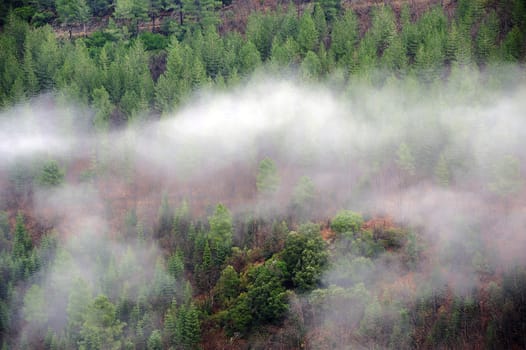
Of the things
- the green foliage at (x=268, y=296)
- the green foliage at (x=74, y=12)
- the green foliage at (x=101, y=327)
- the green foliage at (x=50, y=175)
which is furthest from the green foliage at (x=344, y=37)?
the green foliage at (x=101, y=327)

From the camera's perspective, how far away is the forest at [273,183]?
101 meters

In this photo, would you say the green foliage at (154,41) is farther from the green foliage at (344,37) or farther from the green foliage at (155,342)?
the green foliage at (155,342)

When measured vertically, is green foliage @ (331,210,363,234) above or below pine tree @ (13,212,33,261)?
above

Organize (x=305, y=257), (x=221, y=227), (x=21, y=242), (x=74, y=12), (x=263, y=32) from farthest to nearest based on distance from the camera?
(x=74, y=12)
(x=263, y=32)
(x=21, y=242)
(x=221, y=227)
(x=305, y=257)

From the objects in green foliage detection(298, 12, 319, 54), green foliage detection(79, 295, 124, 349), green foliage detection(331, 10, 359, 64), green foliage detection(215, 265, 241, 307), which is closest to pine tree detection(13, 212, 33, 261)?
green foliage detection(79, 295, 124, 349)

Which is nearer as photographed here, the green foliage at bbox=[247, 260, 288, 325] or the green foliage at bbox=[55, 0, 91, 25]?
the green foliage at bbox=[247, 260, 288, 325]

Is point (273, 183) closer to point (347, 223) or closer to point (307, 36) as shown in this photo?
point (347, 223)

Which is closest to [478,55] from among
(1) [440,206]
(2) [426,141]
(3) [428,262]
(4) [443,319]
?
(2) [426,141]

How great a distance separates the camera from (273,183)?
11475 cm

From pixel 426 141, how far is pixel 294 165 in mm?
16754

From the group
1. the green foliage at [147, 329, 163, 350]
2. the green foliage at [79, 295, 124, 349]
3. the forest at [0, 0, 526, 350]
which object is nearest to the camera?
the green foliage at [147, 329, 163, 350]

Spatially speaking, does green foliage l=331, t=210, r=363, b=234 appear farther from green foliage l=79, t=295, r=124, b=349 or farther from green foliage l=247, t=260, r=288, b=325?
green foliage l=79, t=295, r=124, b=349

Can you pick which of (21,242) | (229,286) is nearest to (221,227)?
(229,286)

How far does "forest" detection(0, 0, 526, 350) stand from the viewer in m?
101
